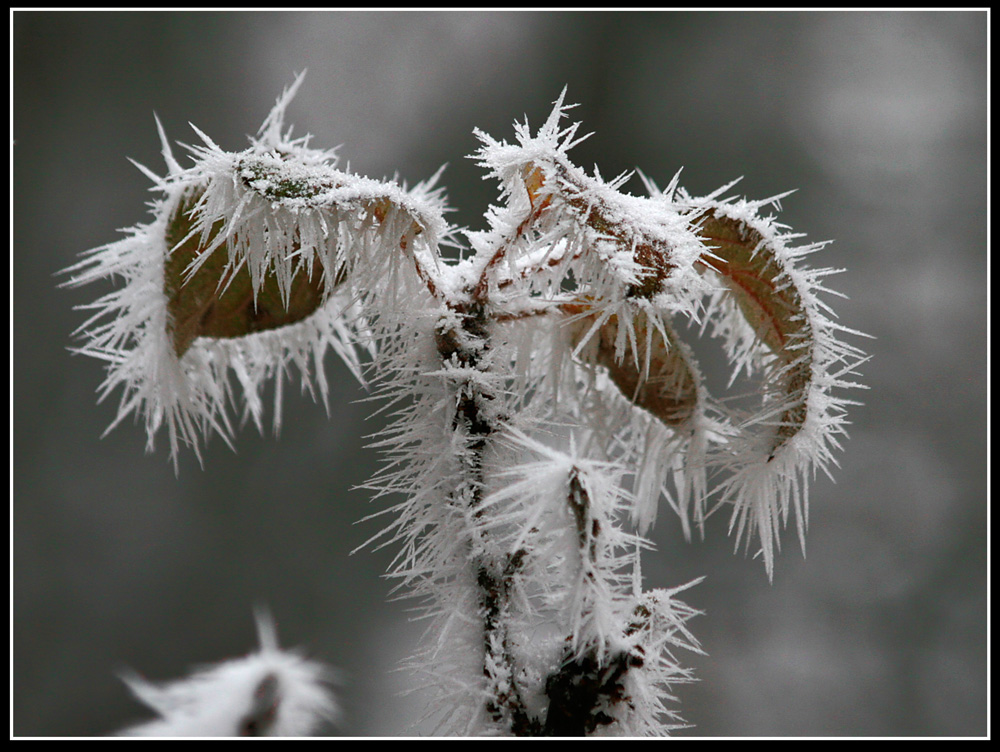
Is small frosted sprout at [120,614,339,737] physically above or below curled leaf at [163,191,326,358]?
below

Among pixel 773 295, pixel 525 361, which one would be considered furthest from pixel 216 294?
→ pixel 773 295

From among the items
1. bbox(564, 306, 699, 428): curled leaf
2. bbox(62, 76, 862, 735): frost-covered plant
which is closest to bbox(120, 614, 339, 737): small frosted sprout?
bbox(62, 76, 862, 735): frost-covered plant

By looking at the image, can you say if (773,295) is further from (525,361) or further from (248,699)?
(248,699)

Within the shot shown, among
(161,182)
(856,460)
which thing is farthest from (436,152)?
(161,182)

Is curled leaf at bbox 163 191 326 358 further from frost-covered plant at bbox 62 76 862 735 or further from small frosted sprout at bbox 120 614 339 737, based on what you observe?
small frosted sprout at bbox 120 614 339 737

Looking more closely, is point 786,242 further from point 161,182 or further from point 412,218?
point 161,182
